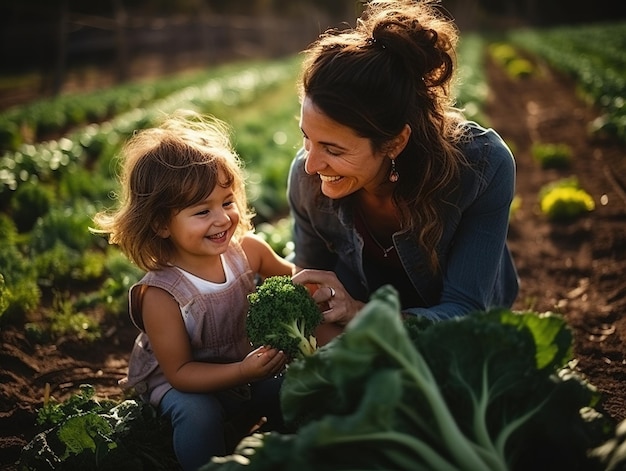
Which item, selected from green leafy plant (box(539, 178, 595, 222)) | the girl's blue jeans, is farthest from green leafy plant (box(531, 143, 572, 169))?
the girl's blue jeans

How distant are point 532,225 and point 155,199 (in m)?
4.49

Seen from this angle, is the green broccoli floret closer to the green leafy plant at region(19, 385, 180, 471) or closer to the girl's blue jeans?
the girl's blue jeans

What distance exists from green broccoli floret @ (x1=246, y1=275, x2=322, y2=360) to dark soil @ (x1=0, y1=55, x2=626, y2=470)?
1369 mm

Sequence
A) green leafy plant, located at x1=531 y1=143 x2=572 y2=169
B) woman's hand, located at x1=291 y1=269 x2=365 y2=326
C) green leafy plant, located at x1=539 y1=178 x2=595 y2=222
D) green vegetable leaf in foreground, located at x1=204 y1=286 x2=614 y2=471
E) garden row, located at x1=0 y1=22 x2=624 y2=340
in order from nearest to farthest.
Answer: green vegetable leaf in foreground, located at x1=204 y1=286 x2=614 y2=471, woman's hand, located at x1=291 y1=269 x2=365 y2=326, garden row, located at x1=0 y1=22 x2=624 y2=340, green leafy plant, located at x1=539 y1=178 x2=595 y2=222, green leafy plant, located at x1=531 y1=143 x2=572 y2=169

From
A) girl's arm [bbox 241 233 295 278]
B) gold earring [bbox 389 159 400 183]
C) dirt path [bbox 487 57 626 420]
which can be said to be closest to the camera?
gold earring [bbox 389 159 400 183]

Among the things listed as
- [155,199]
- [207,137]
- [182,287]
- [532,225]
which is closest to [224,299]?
[182,287]

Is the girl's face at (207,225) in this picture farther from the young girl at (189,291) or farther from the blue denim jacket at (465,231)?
the blue denim jacket at (465,231)

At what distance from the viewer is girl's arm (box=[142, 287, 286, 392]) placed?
256 cm

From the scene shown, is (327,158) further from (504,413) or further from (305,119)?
(504,413)

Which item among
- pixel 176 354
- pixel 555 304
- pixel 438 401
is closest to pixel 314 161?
pixel 176 354

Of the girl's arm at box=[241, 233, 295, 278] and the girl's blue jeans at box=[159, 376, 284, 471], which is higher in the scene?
the girl's arm at box=[241, 233, 295, 278]

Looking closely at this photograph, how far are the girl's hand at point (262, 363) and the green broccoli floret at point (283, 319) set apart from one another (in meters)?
0.03

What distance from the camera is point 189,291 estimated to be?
272 cm

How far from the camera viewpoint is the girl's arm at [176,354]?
2.56 meters
